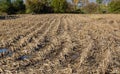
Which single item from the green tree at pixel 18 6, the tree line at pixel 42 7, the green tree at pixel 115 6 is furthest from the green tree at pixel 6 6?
the green tree at pixel 115 6

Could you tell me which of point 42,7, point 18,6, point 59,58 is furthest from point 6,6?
point 59,58

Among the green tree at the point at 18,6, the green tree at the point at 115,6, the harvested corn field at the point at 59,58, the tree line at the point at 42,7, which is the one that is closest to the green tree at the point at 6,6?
the tree line at the point at 42,7

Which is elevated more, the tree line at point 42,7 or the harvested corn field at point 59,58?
the harvested corn field at point 59,58

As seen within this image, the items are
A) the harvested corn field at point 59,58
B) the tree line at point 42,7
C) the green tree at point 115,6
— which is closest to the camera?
the harvested corn field at point 59,58

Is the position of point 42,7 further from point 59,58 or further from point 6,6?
point 59,58

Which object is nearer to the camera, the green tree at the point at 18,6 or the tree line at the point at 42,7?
the tree line at the point at 42,7

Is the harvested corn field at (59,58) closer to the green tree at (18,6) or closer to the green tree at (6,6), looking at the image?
the green tree at (6,6)

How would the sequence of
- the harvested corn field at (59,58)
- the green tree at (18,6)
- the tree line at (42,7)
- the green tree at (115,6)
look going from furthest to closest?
the green tree at (18,6) < the tree line at (42,7) < the green tree at (115,6) < the harvested corn field at (59,58)

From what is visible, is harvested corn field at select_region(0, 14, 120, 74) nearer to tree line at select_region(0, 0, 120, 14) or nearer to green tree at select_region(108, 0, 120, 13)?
green tree at select_region(108, 0, 120, 13)

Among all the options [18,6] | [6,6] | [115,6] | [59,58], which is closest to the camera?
[59,58]

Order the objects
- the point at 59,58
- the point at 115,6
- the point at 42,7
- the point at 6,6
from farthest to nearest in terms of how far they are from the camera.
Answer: the point at 42,7, the point at 6,6, the point at 115,6, the point at 59,58

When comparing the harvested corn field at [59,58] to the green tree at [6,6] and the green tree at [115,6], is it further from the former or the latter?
the green tree at [6,6]

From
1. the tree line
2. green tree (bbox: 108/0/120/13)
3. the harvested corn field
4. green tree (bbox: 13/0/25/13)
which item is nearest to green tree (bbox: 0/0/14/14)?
the tree line

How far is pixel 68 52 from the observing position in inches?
432
